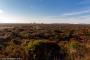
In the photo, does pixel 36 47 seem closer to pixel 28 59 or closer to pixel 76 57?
pixel 28 59

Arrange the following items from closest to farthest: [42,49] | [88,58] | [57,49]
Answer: [88,58] → [42,49] → [57,49]

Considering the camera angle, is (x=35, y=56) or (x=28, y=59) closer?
(x=28, y=59)

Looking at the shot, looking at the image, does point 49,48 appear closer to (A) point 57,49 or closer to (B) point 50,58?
(A) point 57,49

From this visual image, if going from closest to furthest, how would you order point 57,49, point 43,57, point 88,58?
point 88,58 → point 43,57 → point 57,49

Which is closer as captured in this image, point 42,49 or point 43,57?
point 43,57

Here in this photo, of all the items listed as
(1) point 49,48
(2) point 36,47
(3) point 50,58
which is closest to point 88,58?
(3) point 50,58

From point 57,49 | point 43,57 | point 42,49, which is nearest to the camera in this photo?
point 43,57

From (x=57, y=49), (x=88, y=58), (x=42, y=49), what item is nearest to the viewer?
(x=88, y=58)

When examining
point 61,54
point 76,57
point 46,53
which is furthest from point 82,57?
point 46,53

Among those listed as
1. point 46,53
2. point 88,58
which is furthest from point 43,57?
point 88,58
